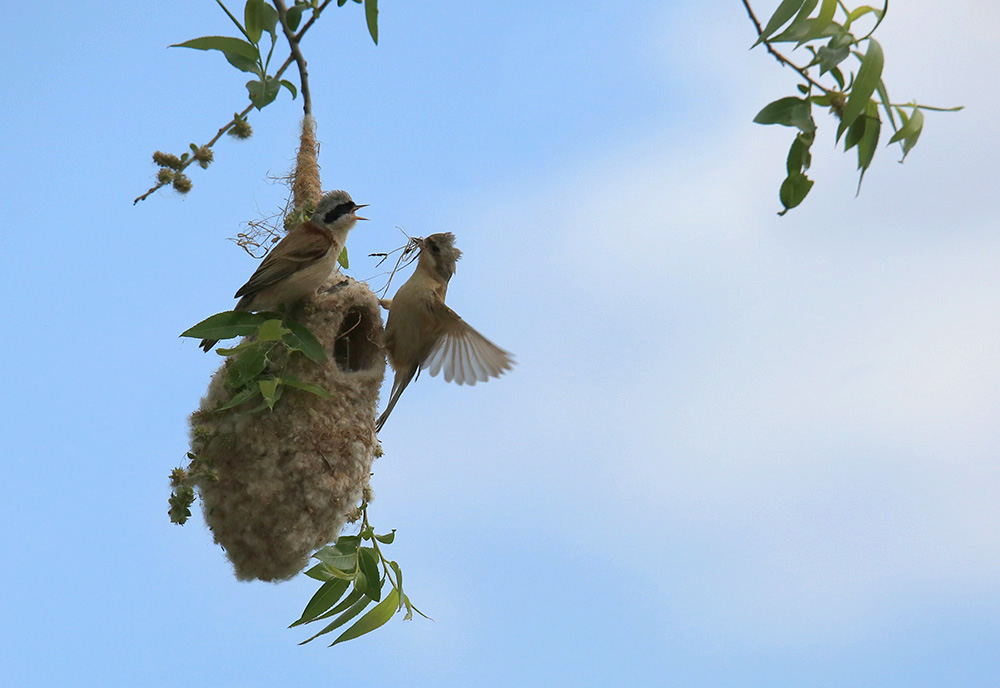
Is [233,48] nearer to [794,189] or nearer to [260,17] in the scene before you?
[260,17]

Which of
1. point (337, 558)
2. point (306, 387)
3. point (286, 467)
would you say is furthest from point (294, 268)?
point (337, 558)

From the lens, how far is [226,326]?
7.61 ft

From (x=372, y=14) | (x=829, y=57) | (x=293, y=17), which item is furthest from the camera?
(x=293, y=17)

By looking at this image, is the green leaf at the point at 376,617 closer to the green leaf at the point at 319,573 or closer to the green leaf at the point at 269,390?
the green leaf at the point at 319,573

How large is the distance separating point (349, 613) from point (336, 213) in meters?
1.02

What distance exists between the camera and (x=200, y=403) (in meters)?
2.57

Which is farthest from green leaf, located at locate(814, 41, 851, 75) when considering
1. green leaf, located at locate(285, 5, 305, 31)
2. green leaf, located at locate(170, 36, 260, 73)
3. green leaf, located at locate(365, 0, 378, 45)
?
green leaf, located at locate(170, 36, 260, 73)

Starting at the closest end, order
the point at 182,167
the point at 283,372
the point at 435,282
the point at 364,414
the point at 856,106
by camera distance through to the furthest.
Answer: the point at 856,106 < the point at 182,167 < the point at 283,372 < the point at 364,414 < the point at 435,282

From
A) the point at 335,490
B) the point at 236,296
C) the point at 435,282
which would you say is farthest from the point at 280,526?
the point at 435,282

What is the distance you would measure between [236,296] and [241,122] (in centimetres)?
55

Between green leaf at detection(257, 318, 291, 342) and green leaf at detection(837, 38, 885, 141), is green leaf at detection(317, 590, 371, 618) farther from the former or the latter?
green leaf at detection(837, 38, 885, 141)

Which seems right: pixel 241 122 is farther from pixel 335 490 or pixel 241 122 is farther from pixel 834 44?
pixel 834 44

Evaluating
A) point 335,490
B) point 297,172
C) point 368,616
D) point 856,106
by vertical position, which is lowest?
point 368,616

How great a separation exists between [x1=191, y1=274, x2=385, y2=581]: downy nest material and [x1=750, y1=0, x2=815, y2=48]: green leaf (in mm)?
1456
